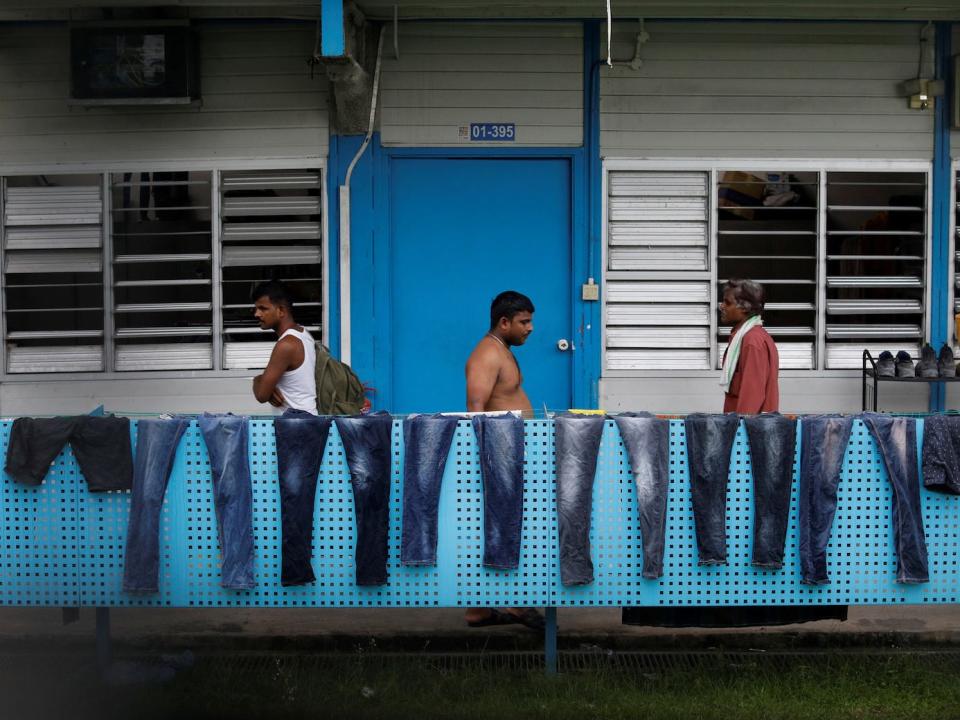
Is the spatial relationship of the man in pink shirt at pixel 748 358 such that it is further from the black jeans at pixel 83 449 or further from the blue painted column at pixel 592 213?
the black jeans at pixel 83 449

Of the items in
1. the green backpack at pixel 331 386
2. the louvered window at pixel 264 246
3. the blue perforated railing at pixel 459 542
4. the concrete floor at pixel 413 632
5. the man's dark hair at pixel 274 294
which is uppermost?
the louvered window at pixel 264 246

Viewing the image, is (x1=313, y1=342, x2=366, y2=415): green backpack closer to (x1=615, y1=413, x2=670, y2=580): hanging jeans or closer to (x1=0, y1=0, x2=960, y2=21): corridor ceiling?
(x1=615, y1=413, x2=670, y2=580): hanging jeans

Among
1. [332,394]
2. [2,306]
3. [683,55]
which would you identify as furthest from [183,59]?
[683,55]

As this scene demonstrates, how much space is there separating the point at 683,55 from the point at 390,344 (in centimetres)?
346

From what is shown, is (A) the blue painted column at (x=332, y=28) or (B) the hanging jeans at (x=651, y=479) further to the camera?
(A) the blue painted column at (x=332, y=28)

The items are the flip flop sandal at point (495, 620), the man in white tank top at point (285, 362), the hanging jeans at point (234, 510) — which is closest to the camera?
the hanging jeans at point (234, 510)

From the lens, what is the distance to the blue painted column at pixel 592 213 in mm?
9203

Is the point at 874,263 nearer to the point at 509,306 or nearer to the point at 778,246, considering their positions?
the point at 778,246

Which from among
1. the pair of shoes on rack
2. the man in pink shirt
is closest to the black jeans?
the man in pink shirt

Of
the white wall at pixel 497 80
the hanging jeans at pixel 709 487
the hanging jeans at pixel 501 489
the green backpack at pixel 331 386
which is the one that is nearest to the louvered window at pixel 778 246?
the white wall at pixel 497 80

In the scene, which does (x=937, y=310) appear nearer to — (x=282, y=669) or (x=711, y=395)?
(x=711, y=395)

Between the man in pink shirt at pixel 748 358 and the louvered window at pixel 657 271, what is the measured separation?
2.25 meters

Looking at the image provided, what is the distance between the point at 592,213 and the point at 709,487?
4111 mm

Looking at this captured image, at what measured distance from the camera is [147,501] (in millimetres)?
5551
